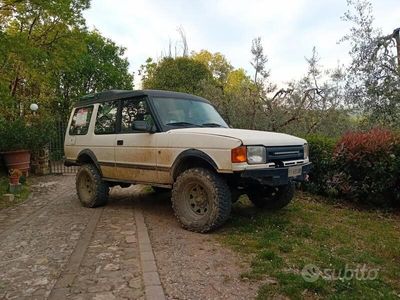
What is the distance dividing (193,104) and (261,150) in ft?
6.50

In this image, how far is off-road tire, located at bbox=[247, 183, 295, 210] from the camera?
228 inches

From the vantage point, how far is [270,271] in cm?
351

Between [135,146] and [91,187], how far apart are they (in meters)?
1.68

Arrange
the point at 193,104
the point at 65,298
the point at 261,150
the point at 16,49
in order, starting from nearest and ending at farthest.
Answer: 1. the point at 65,298
2. the point at 261,150
3. the point at 193,104
4. the point at 16,49

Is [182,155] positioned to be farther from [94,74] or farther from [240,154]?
[94,74]

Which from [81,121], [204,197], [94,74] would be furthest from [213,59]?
[204,197]

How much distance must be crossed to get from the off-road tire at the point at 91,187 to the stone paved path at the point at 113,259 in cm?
25

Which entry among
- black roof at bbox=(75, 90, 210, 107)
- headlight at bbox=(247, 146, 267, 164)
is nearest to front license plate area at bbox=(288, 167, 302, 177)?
headlight at bbox=(247, 146, 267, 164)

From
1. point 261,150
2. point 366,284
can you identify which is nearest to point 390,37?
point 261,150

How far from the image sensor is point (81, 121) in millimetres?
7219

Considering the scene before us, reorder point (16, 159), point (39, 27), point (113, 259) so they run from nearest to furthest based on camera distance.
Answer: point (113, 259) → point (16, 159) → point (39, 27)

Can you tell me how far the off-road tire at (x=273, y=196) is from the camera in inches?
228

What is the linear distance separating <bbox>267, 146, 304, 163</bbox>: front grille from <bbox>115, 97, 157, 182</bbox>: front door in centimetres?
174

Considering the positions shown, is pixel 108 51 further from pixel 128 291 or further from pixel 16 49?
pixel 128 291
